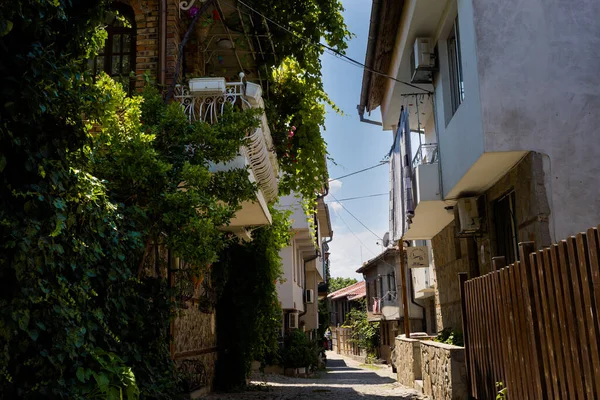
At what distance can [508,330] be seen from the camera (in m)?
5.05

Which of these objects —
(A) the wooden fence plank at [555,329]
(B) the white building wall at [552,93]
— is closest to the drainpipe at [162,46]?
(B) the white building wall at [552,93]

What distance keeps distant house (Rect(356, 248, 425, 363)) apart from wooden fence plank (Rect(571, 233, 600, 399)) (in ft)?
82.6

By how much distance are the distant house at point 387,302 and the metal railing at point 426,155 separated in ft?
56.7

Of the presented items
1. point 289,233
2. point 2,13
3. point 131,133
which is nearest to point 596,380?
point 2,13

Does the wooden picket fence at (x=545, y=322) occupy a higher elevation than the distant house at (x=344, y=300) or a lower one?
lower

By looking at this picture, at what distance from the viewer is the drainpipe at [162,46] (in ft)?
29.6

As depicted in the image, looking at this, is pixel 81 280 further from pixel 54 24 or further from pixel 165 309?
pixel 165 309

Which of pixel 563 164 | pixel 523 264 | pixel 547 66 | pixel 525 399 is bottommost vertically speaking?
pixel 525 399

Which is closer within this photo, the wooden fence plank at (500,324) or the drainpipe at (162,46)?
the wooden fence plank at (500,324)

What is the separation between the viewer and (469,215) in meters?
9.12

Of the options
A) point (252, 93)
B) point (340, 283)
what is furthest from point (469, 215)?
point (340, 283)

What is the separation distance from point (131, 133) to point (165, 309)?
197 cm

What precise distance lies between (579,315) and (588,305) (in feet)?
0.49

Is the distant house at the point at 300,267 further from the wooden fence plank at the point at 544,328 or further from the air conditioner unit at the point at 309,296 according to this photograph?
the wooden fence plank at the point at 544,328
